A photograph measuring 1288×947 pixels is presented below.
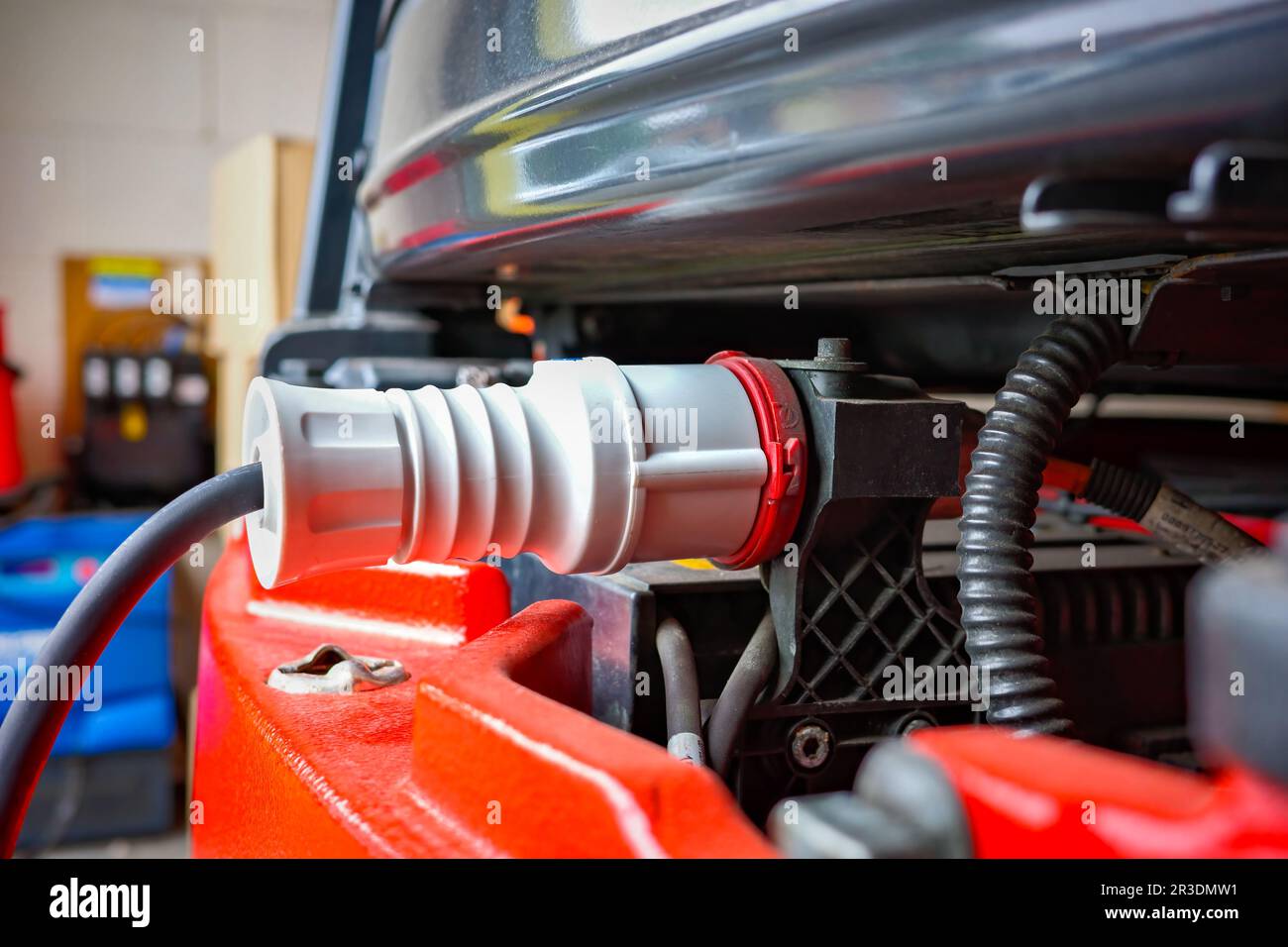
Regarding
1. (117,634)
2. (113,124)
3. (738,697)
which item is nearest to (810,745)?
(738,697)

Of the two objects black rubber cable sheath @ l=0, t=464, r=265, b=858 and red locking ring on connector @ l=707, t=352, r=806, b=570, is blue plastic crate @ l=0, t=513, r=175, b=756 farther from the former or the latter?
red locking ring on connector @ l=707, t=352, r=806, b=570

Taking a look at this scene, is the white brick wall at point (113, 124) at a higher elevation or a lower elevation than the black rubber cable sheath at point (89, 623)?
higher

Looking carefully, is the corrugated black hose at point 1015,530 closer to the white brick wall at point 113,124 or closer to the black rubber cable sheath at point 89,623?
the black rubber cable sheath at point 89,623

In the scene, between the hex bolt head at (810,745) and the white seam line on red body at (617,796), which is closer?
the white seam line on red body at (617,796)

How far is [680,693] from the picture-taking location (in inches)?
20.3

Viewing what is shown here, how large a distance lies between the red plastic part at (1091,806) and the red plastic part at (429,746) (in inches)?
3.8

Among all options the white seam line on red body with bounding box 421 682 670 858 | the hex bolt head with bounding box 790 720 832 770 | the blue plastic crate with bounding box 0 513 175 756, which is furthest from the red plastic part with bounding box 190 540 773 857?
the blue plastic crate with bounding box 0 513 175 756

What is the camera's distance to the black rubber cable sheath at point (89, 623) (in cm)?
47

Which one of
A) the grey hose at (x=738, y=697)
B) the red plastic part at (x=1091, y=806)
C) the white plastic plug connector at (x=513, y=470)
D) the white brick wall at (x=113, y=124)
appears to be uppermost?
the white brick wall at (x=113, y=124)

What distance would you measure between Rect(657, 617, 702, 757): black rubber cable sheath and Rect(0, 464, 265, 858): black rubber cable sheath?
7.7 inches

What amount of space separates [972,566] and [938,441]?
0.06m

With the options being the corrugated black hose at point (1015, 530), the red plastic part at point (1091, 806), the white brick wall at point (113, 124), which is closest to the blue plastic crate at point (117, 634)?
the white brick wall at point (113, 124)

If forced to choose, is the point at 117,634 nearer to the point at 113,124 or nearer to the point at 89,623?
the point at 113,124
